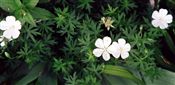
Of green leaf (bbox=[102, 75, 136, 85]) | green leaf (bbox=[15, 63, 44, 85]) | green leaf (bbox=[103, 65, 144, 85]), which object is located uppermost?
green leaf (bbox=[15, 63, 44, 85])

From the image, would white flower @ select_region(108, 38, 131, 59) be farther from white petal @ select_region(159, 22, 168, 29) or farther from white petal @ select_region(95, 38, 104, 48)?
white petal @ select_region(159, 22, 168, 29)

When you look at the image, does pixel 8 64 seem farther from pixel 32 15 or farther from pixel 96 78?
pixel 96 78

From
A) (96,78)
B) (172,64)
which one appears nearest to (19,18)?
(96,78)

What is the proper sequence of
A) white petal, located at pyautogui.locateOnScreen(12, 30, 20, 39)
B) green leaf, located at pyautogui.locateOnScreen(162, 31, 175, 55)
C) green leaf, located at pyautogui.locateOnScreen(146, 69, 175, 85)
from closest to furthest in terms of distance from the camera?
white petal, located at pyautogui.locateOnScreen(12, 30, 20, 39) < green leaf, located at pyautogui.locateOnScreen(146, 69, 175, 85) < green leaf, located at pyautogui.locateOnScreen(162, 31, 175, 55)

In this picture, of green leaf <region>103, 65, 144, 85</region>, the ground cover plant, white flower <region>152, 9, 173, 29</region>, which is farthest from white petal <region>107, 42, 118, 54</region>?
white flower <region>152, 9, 173, 29</region>

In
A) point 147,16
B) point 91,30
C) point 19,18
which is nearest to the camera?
point 19,18

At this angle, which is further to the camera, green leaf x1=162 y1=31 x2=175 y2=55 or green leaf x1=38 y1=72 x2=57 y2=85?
green leaf x1=162 y1=31 x2=175 y2=55

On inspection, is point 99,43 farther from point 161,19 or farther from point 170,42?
point 170,42
